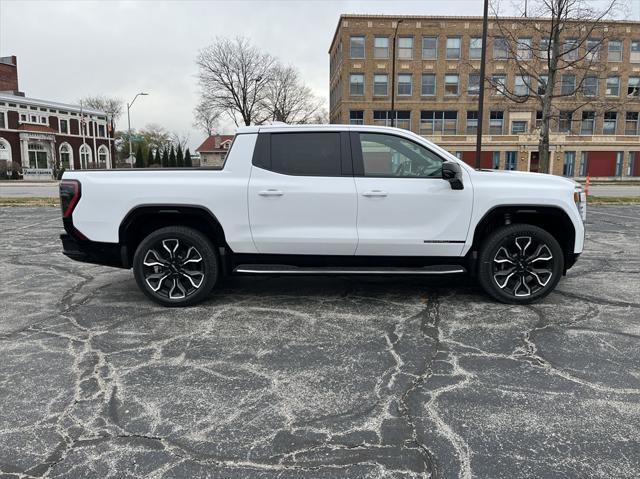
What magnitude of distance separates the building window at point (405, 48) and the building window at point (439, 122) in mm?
5226

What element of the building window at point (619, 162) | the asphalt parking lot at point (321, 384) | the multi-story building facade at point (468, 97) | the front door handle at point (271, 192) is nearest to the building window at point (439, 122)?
the multi-story building facade at point (468, 97)

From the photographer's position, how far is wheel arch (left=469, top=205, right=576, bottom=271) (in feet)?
16.3

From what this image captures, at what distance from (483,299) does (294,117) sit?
49684mm

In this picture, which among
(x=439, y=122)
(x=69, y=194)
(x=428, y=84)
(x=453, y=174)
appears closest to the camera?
(x=453, y=174)

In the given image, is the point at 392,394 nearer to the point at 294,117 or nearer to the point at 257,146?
the point at 257,146

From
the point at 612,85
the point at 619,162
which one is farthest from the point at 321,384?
the point at 619,162

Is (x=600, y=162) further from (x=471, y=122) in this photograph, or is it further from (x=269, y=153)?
(x=269, y=153)

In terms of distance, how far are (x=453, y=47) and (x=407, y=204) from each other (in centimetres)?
4440

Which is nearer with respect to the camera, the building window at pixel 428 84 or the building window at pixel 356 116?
the building window at pixel 428 84

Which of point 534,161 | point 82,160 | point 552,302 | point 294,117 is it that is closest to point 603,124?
point 534,161

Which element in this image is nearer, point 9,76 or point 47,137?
point 47,137

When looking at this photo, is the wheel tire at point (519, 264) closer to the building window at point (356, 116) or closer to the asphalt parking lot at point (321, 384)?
the asphalt parking lot at point (321, 384)

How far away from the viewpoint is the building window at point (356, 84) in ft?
147

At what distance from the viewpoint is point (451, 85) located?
4472cm
